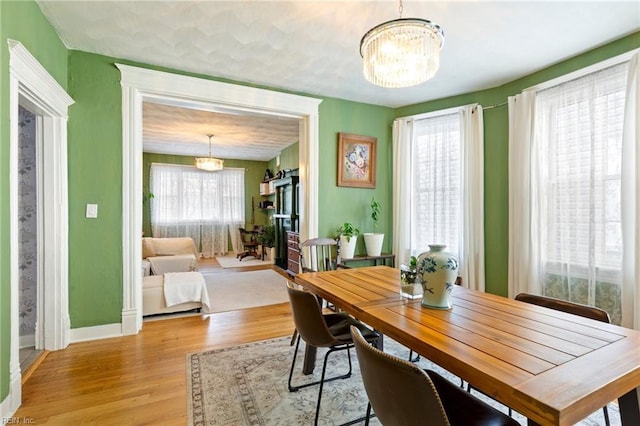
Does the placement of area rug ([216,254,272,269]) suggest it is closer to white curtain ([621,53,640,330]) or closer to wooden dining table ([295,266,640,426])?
wooden dining table ([295,266,640,426])

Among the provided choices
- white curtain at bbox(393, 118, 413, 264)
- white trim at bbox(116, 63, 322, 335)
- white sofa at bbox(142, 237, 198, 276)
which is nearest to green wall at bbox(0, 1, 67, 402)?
white trim at bbox(116, 63, 322, 335)

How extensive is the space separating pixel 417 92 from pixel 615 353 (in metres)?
3.35

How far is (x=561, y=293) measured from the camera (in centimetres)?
283

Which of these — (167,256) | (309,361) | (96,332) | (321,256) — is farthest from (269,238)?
(309,361)

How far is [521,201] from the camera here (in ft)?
10.1

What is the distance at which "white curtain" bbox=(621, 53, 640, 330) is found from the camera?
2273 mm

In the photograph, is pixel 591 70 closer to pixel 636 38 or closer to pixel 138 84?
pixel 636 38

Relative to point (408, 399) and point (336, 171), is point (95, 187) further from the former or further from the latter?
point (408, 399)

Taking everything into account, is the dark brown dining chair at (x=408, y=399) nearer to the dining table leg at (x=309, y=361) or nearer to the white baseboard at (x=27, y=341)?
the dining table leg at (x=309, y=361)

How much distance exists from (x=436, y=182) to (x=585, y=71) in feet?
5.65

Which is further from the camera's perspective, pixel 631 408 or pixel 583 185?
pixel 583 185

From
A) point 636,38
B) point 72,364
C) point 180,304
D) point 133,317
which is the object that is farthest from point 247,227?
point 636,38

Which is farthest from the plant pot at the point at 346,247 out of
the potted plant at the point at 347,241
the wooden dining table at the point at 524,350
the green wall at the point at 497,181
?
the wooden dining table at the point at 524,350

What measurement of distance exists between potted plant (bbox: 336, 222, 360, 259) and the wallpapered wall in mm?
2994
